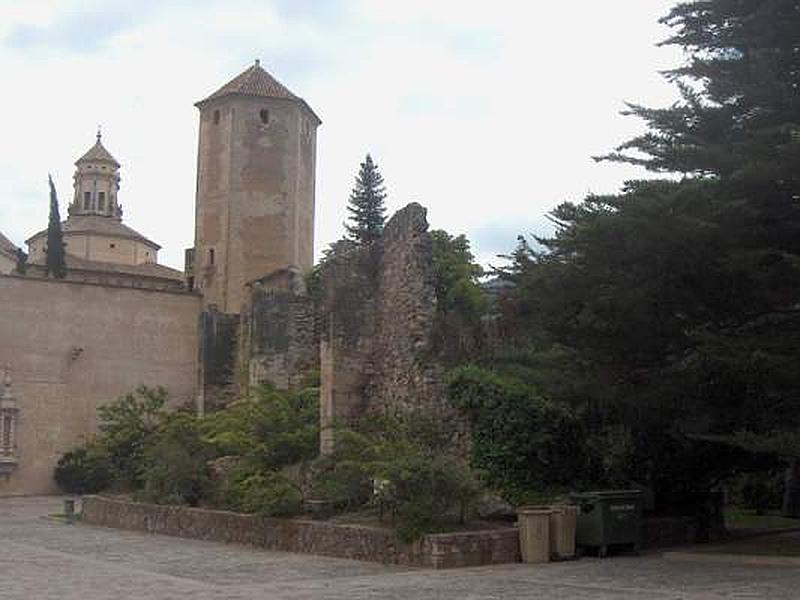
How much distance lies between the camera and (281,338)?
30656mm

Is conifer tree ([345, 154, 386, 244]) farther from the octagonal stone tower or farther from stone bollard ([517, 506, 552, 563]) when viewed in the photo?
stone bollard ([517, 506, 552, 563])

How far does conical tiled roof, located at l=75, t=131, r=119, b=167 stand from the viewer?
95.6 m

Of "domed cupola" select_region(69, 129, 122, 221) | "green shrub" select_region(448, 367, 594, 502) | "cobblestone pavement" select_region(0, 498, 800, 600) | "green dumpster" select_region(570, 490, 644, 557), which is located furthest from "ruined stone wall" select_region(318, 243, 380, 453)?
"domed cupola" select_region(69, 129, 122, 221)

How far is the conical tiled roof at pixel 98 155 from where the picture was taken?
A: 95625 millimetres

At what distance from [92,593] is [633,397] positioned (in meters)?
8.28

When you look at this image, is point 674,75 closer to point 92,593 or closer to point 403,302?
point 403,302

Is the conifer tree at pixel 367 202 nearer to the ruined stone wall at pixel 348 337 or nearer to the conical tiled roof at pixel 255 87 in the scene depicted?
the conical tiled roof at pixel 255 87

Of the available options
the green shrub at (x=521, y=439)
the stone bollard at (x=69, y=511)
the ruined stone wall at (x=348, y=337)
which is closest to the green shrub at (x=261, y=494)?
the ruined stone wall at (x=348, y=337)

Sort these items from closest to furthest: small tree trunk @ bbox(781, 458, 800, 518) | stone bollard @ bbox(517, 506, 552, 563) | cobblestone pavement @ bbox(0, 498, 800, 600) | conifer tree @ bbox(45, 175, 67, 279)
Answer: cobblestone pavement @ bbox(0, 498, 800, 600), stone bollard @ bbox(517, 506, 552, 563), small tree trunk @ bbox(781, 458, 800, 518), conifer tree @ bbox(45, 175, 67, 279)

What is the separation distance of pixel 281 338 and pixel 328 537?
14.2 meters

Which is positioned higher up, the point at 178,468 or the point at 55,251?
the point at 55,251

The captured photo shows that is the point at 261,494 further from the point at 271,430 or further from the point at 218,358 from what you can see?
the point at 218,358

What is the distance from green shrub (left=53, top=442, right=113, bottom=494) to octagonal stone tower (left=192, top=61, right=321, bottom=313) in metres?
11.7

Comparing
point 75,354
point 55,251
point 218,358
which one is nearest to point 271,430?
point 218,358
